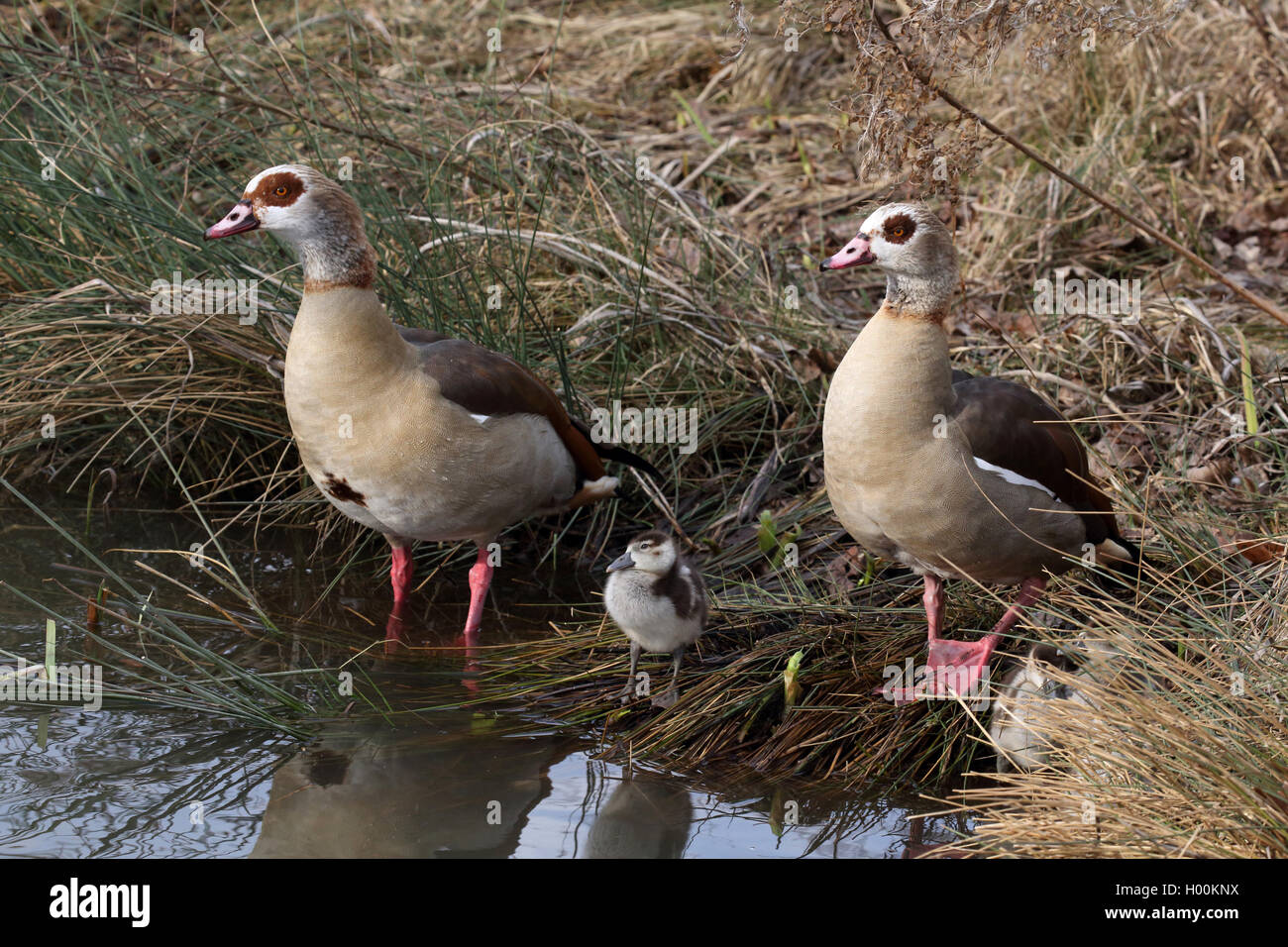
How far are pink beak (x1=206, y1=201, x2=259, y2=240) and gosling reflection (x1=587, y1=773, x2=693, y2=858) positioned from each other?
2.29 m

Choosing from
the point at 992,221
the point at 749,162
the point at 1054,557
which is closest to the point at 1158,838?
the point at 1054,557

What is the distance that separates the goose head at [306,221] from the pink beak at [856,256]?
1.63m

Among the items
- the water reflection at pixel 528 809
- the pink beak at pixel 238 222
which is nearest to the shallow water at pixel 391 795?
the water reflection at pixel 528 809

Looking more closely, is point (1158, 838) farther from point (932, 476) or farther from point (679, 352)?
point (679, 352)

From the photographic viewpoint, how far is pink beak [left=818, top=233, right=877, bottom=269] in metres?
4.22

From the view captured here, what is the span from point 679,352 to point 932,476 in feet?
7.88

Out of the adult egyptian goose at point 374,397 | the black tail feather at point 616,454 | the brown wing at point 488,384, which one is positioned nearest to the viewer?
the adult egyptian goose at point 374,397

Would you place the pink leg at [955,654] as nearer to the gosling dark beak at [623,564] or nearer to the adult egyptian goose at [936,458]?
the adult egyptian goose at [936,458]

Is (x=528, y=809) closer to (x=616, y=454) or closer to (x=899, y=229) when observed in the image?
(x=616, y=454)

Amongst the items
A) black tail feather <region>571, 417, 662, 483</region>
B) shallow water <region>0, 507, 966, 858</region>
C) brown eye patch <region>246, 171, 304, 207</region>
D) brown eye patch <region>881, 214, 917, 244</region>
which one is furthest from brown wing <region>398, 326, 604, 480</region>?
brown eye patch <region>881, 214, 917, 244</region>

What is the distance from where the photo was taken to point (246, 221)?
4.68 metres

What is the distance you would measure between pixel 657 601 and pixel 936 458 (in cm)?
96

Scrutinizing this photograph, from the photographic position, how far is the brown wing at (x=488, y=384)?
4801 millimetres

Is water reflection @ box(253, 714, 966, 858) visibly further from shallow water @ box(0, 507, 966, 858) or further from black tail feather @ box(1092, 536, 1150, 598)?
black tail feather @ box(1092, 536, 1150, 598)
